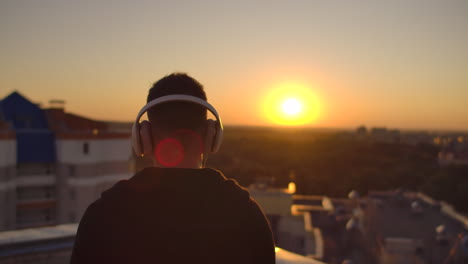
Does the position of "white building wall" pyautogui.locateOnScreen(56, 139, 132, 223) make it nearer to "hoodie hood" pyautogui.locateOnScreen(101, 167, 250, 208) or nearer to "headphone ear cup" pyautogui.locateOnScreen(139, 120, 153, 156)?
"headphone ear cup" pyautogui.locateOnScreen(139, 120, 153, 156)

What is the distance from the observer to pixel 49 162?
21.7m

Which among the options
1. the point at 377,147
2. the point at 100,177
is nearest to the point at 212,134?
the point at 100,177

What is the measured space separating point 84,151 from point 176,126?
22136mm

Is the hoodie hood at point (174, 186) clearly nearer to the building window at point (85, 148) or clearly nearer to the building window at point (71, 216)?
the building window at point (85, 148)

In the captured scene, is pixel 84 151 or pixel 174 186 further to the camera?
pixel 84 151

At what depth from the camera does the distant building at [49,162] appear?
19828 mm

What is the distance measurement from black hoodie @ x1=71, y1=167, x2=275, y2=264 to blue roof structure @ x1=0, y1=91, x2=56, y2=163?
75.3 feet

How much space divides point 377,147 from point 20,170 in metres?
58.5

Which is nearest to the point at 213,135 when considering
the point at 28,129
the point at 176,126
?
the point at 176,126

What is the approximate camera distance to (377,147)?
2530 inches

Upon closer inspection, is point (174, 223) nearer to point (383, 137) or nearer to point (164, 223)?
point (164, 223)

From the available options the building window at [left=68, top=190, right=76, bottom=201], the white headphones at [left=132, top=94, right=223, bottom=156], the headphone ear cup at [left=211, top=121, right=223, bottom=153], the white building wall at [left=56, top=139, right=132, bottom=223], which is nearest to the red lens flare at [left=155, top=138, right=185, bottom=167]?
the white headphones at [left=132, top=94, right=223, bottom=156]

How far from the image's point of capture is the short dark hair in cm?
147

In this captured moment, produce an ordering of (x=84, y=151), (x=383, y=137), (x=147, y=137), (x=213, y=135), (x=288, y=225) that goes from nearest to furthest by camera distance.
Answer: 1. (x=147, y=137)
2. (x=213, y=135)
3. (x=288, y=225)
4. (x=84, y=151)
5. (x=383, y=137)
